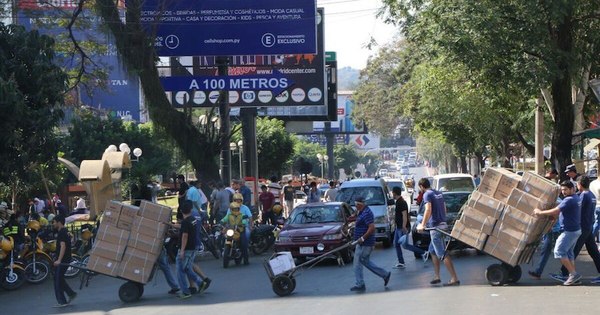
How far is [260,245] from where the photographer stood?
75.6ft

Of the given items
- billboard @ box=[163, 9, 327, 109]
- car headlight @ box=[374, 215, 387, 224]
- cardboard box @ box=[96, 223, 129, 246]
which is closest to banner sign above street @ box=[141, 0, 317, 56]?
car headlight @ box=[374, 215, 387, 224]

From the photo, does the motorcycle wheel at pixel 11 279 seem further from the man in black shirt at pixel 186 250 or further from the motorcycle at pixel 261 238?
the motorcycle at pixel 261 238

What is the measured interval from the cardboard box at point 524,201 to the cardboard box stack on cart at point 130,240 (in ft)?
18.1

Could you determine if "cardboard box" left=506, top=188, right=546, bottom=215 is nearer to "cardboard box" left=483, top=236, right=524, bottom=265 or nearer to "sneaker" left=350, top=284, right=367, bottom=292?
"cardboard box" left=483, top=236, right=524, bottom=265

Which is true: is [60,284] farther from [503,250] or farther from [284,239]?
[503,250]

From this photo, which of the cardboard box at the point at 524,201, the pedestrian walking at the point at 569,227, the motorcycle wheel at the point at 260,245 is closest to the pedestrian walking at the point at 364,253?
the cardboard box at the point at 524,201

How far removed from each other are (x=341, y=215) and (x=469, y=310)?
8931 millimetres

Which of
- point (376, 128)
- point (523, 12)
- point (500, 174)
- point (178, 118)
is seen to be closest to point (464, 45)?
point (523, 12)

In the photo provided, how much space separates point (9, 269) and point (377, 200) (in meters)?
11.0

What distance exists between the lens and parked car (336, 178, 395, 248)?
79.8 ft

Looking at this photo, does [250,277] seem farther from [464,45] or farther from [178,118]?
[178,118]

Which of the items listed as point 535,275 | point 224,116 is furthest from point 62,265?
point 224,116

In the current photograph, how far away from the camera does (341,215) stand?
21.0 m

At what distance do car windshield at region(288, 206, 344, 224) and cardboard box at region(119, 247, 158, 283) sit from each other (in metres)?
6.36
